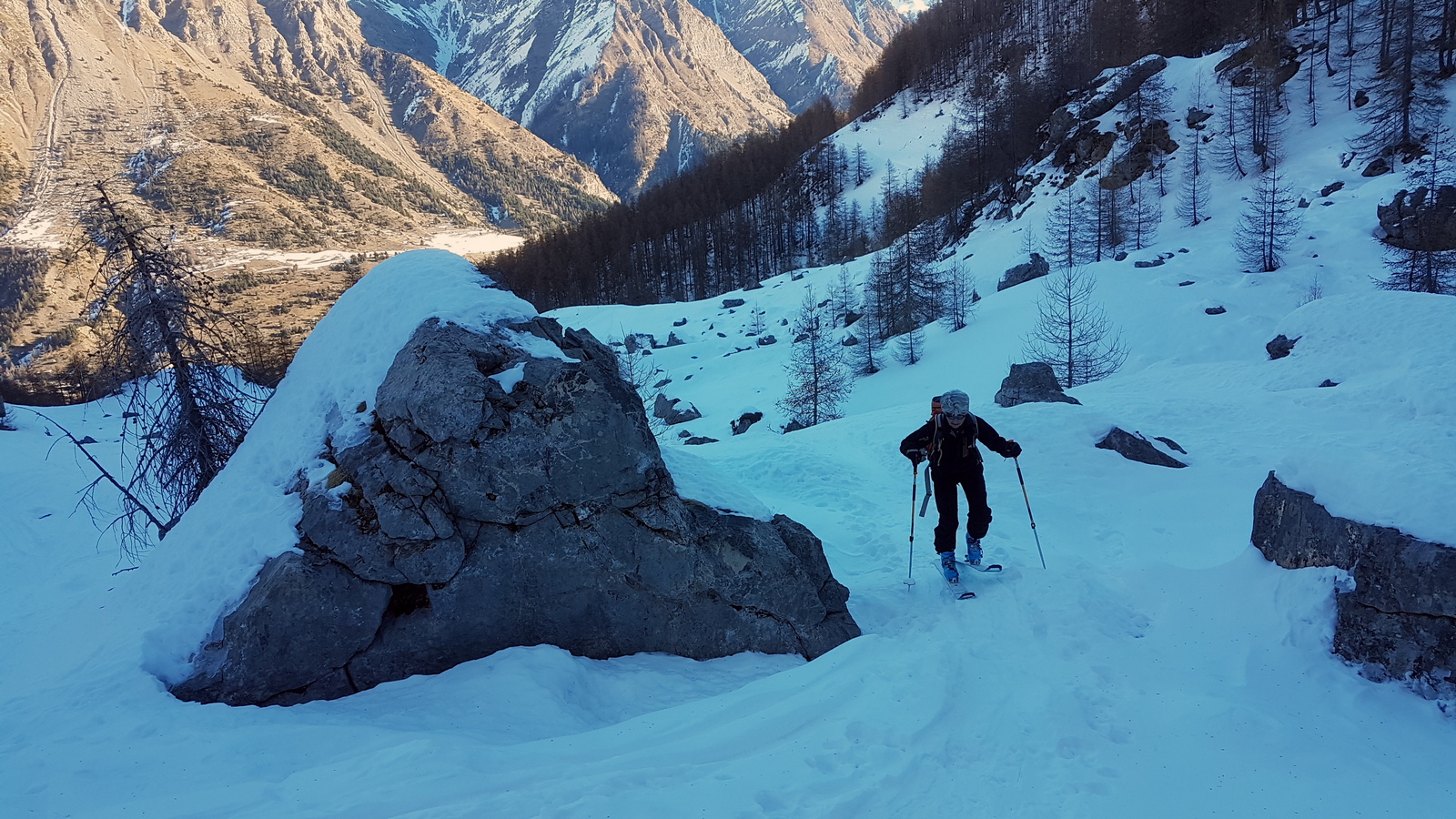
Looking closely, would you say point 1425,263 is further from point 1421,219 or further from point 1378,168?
point 1378,168

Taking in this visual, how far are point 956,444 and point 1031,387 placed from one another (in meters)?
9.83

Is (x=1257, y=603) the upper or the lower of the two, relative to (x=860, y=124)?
lower

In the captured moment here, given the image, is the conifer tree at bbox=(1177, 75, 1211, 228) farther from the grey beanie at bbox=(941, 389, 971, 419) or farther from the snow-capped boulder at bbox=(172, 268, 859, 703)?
the snow-capped boulder at bbox=(172, 268, 859, 703)

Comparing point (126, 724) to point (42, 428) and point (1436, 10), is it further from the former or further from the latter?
point (1436, 10)

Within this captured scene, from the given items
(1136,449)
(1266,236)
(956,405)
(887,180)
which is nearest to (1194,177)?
(1266,236)

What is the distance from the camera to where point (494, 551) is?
5906 mm

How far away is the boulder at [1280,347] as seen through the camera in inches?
722

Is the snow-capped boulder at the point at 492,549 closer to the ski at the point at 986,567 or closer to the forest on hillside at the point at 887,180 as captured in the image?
the ski at the point at 986,567

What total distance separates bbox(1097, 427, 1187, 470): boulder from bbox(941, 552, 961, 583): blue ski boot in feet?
19.5

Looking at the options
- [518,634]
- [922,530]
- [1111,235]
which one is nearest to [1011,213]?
[1111,235]

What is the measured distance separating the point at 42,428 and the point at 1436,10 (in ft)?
235

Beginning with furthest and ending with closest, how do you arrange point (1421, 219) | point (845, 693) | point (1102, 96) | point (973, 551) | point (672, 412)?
1. point (1102, 96)
2. point (672, 412)
3. point (1421, 219)
4. point (973, 551)
5. point (845, 693)

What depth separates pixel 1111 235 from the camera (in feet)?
124

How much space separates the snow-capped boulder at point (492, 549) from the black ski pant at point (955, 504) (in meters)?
1.75
